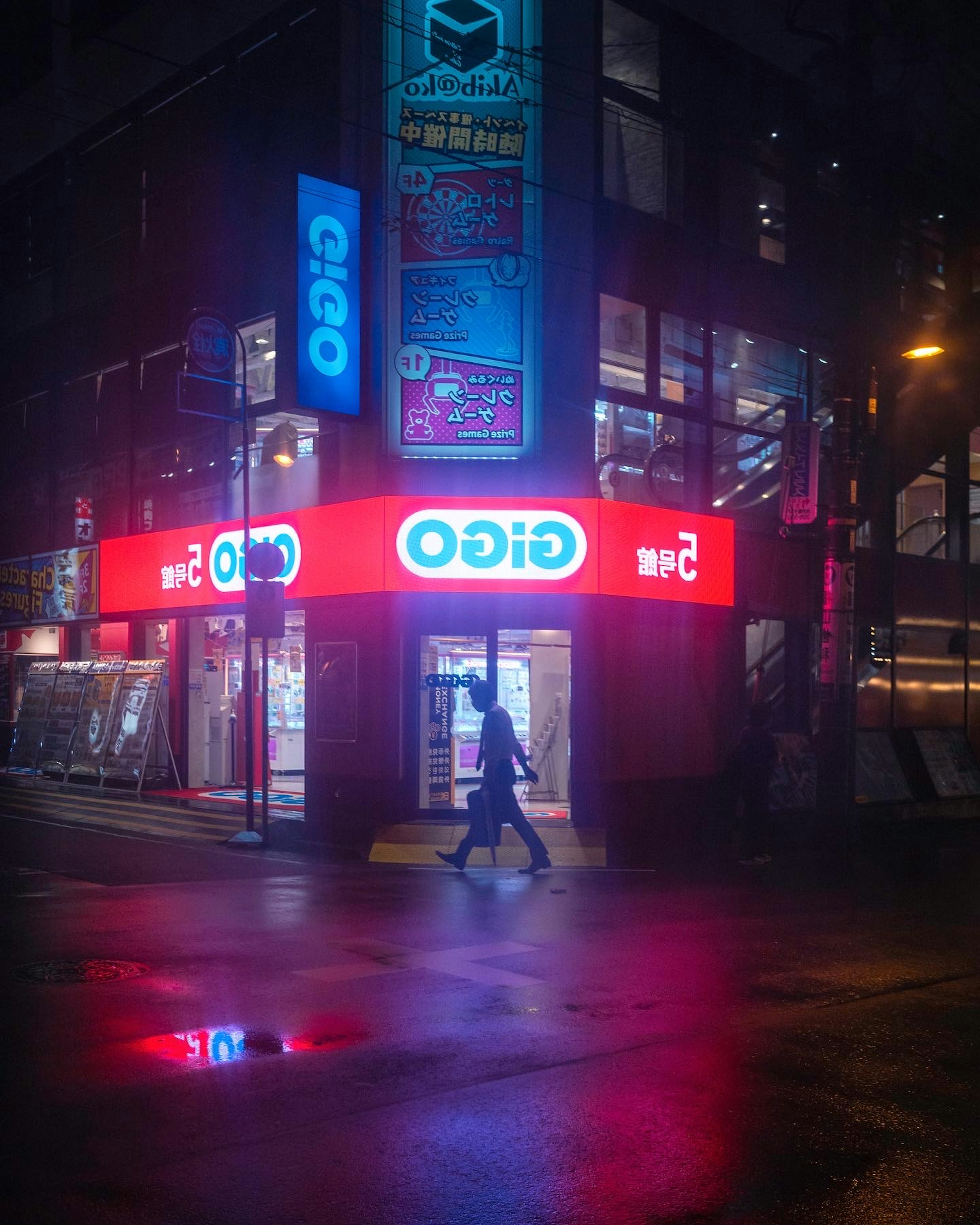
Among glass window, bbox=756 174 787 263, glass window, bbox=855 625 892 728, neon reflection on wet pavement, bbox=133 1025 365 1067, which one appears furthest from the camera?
glass window, bbox=855 625 892 728

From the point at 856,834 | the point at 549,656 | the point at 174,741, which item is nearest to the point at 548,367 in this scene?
the point at 549,656

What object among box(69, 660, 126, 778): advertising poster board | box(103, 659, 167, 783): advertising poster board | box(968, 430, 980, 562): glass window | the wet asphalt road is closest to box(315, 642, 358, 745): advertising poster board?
box(103, 659, 167, 783): advertising poster board

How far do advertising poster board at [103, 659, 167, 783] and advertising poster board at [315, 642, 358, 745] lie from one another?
15.5ft

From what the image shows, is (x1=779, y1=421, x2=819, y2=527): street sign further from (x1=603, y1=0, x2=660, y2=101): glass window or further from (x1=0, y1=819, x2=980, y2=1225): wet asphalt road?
(x1=0, y1=819, x2=980, y2=1225): wet asphalt road

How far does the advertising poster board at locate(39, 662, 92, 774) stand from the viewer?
72.4 ft

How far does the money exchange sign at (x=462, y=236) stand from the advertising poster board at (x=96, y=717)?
844 cm

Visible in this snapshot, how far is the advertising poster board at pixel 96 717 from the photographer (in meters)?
21.2

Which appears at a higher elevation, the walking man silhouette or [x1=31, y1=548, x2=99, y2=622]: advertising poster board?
[x1=31, y1=548, x2=99, y2=622]: advertising poster board

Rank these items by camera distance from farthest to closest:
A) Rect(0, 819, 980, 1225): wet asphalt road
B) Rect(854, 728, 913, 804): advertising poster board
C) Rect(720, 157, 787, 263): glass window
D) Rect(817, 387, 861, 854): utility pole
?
Rect(854, 728, 913, 804): advertising poster board < Rect(720, 157, 787, 263): glass window < Rect(817, 387, 861, 854): utility pole < Rect(0, 819, 980, 1225): wet asphalt road

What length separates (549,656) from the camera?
17062mm

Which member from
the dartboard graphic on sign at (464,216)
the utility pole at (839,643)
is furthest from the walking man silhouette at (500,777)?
the dartboard graphic on sign at (464,216)

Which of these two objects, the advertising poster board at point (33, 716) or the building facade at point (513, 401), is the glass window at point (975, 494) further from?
the advertising poster board at point (33, 716)

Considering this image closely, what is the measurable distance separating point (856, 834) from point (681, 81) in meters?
11.3

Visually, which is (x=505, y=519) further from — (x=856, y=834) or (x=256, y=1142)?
(x=256, y=1142)
